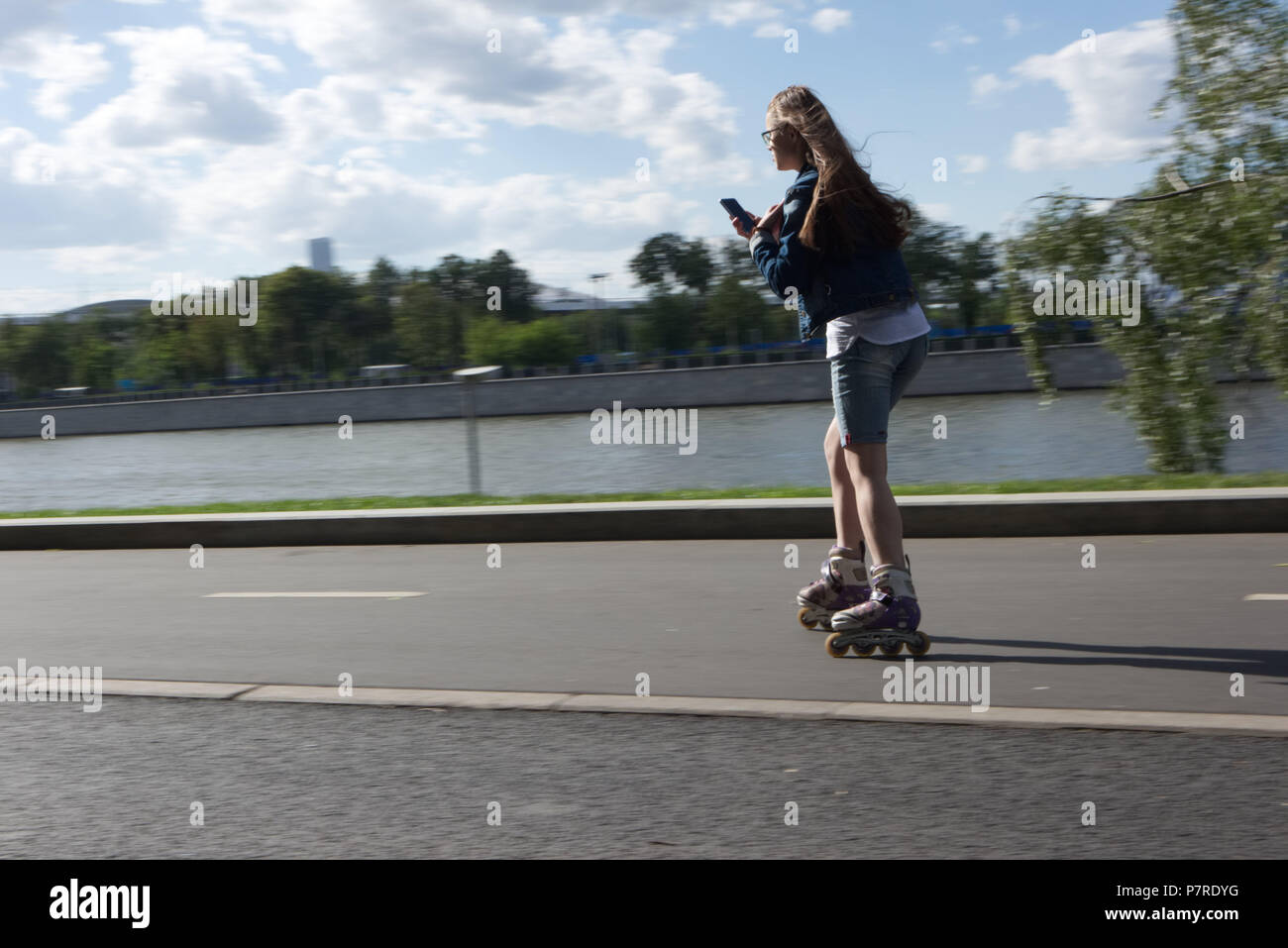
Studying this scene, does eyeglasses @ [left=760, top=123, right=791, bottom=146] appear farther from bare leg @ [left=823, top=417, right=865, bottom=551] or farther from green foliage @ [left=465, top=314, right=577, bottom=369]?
green foliage @ [left=465, top=314, right=577, bottom=369]

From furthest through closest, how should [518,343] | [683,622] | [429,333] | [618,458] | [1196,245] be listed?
1. [429,333]
2. [518,343]
3. [618,458]
4. [1196,245]
5. [683,622]

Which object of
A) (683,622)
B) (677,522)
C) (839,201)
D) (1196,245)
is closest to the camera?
(839,201)

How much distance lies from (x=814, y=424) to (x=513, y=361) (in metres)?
58.7

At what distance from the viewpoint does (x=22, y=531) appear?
36.4 feet

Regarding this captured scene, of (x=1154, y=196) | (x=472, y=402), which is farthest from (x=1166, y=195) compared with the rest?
(x=472, y=402)

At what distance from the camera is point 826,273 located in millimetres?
4938

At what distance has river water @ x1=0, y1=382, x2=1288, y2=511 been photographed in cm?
2533

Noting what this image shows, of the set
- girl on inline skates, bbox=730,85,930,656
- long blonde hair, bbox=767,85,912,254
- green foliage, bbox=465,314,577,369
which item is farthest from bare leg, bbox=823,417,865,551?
green foliage, bbox=465,314,577,369

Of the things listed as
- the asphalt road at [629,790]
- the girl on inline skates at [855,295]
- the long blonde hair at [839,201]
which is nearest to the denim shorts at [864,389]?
the girl on inline skates at [855,295]

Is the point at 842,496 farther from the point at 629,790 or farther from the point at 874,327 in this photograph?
the point at 629,790

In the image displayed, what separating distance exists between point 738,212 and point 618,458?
31844 mm

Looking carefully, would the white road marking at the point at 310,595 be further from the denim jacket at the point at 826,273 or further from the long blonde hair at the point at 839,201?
the long blonde hair at the point at 839,201

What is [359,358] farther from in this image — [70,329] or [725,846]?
[725,846]

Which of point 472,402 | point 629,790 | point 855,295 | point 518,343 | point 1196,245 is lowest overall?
point 629,790
